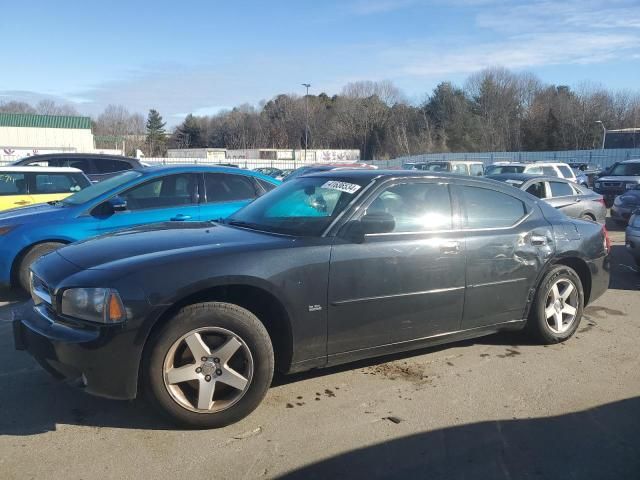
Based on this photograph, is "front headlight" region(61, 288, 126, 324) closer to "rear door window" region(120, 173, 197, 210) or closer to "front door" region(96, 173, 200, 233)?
"front door" region(96, 173, 200, 233)

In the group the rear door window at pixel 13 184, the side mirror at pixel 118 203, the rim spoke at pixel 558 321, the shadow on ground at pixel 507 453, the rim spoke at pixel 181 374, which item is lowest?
the shadow on ground at pixel 507 453

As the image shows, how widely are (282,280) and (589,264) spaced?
3375 mm

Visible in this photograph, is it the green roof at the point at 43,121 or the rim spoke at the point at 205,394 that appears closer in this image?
the rim spoke at the point at 205,394

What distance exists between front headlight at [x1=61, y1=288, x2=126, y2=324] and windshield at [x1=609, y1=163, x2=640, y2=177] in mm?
19385

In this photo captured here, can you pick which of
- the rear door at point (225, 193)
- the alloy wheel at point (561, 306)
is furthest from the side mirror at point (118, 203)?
the alloy wheel at point (561, 306)

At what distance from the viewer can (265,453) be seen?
3246 millimetres

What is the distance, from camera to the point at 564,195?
10.9m

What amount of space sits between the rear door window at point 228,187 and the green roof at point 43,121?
208 feet

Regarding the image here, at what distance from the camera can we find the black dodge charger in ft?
11.0

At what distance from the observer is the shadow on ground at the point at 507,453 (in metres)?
3.08

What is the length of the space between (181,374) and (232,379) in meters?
0.32


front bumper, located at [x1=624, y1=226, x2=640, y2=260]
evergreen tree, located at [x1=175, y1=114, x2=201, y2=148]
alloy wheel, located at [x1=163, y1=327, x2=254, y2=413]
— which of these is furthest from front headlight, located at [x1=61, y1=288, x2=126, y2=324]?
evergreen tree, located at [x1=175, y1=114, x2=201, y2=148]

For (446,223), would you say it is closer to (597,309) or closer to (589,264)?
(589,264)

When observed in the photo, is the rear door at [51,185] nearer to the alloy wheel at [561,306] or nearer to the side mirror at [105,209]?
the side mirror at [105,209]
